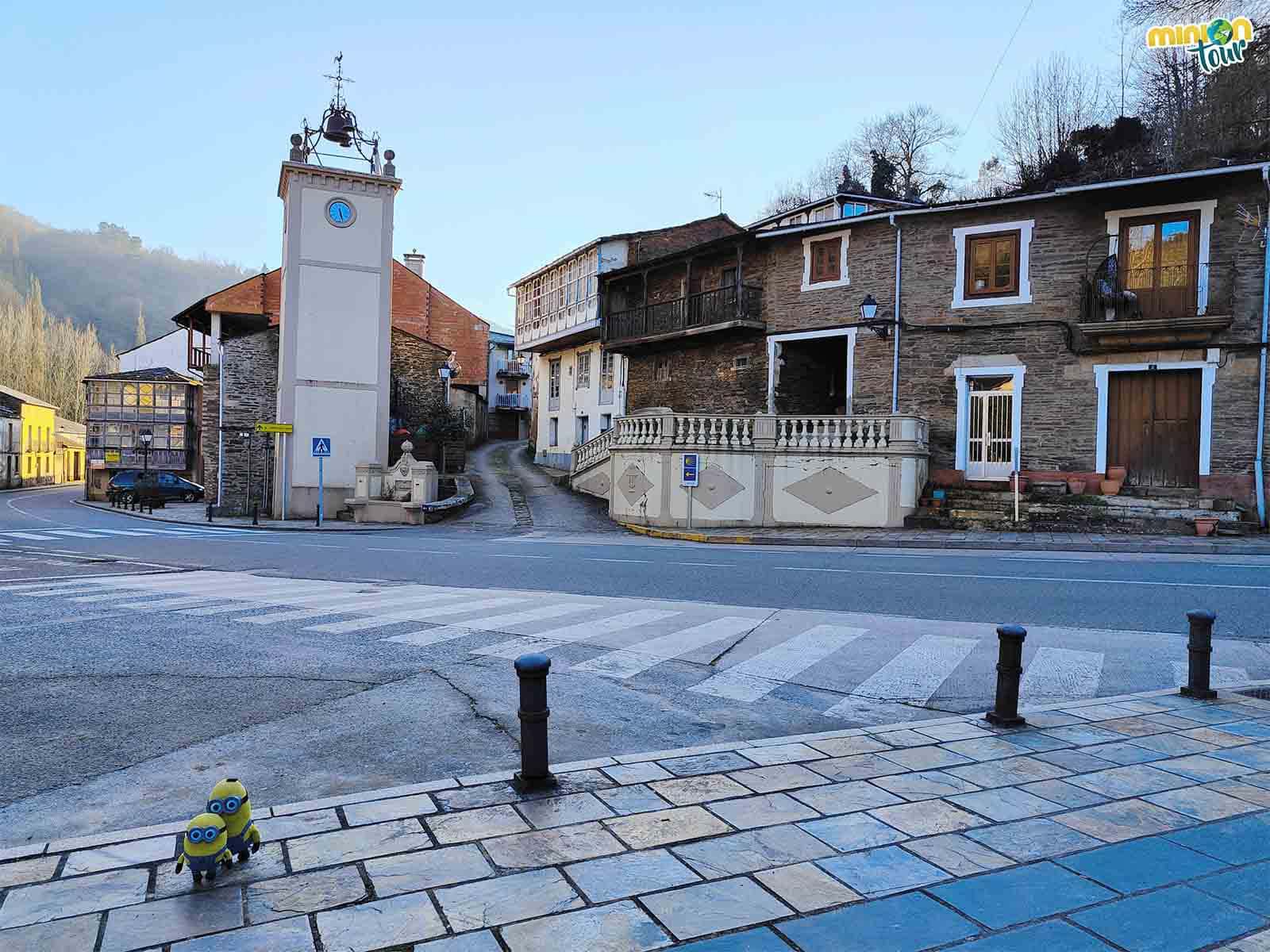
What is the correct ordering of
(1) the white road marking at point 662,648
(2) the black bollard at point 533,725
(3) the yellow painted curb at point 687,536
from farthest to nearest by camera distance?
(3) the yellow painted curb at point 687,536 < (1) the white road marking at point 662,648 < (2) the black bollard at point 533,725

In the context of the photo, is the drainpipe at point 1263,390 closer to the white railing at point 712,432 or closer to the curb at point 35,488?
the white railing at point 712,432

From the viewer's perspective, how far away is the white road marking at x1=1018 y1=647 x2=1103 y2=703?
6.63 m

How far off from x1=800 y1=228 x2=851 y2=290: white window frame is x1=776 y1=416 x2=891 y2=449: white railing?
558 cm

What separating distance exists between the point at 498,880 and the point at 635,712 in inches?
103

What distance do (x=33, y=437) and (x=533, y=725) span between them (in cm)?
7700

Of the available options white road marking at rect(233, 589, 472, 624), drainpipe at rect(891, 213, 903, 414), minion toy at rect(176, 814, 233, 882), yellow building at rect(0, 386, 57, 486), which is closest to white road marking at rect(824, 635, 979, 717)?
minion toy at rect(176, 814, 233, 882)

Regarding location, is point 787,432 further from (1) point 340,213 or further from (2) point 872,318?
(1) point 340,213

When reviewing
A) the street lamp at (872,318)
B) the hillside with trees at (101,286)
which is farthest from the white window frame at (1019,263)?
the hillside with trees at (101,286)

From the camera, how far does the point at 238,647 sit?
771cm

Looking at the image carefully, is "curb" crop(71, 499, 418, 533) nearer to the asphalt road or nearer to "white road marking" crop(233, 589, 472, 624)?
the asphalt road

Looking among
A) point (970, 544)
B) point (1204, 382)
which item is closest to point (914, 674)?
point (970, 544)

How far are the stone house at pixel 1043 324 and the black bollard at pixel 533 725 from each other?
2029cm

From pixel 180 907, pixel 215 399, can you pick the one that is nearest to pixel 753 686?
pixel 180 907

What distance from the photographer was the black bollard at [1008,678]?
17.5 ft
